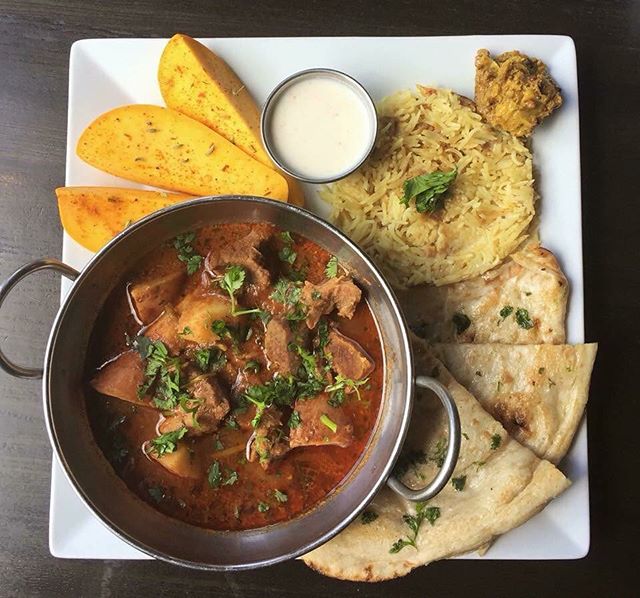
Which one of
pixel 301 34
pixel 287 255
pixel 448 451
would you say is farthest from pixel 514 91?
pixel 448 451

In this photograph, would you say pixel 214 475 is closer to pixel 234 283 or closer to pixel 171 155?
pixel 234 283

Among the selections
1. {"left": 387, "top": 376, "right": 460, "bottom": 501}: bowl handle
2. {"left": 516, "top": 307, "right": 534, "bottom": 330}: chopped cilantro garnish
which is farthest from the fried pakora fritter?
{"left": 387, "top": 376, "right": 460, "bottom": 501}: bowl handle

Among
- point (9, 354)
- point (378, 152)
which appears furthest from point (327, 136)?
point (9, 354)

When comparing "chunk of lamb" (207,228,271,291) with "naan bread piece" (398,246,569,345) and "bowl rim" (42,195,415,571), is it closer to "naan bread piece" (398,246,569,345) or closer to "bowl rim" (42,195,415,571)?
"bowl rim" (42,195,415,571)

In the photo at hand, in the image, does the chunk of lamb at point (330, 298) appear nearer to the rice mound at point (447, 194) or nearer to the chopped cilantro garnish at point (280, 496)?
the rice mound at point (447, 194)

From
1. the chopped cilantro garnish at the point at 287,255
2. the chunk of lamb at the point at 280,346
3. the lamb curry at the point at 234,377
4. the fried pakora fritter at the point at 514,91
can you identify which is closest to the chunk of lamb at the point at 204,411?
the lamb curry at the point at 234,377

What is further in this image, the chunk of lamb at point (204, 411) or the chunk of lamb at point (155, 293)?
the chunk of lamb at point (155, 293)
